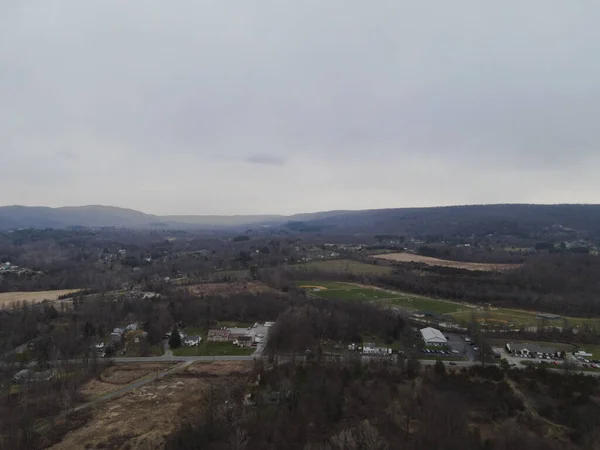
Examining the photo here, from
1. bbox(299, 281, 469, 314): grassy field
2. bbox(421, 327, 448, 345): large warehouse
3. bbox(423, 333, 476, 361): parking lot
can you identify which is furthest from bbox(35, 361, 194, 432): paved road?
bbox(299, 281, 469, 314): grassy field

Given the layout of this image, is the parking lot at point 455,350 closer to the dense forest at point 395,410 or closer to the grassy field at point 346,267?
the dense forest at point 395,410

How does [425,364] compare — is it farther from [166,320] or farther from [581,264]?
[581,264]

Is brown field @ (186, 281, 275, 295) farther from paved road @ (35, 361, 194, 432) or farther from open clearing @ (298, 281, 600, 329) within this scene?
paved road @ (35, 361, 194, 432)

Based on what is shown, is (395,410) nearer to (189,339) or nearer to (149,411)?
(149,411)

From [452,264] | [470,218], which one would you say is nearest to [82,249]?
[452,264]

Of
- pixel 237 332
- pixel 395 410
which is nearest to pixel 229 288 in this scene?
pixel 237 332

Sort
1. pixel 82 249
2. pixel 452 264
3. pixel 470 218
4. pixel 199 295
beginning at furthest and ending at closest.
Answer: pixel 470 218 → pixel 82 249 → pixel 452 264 → pixel 199 295
